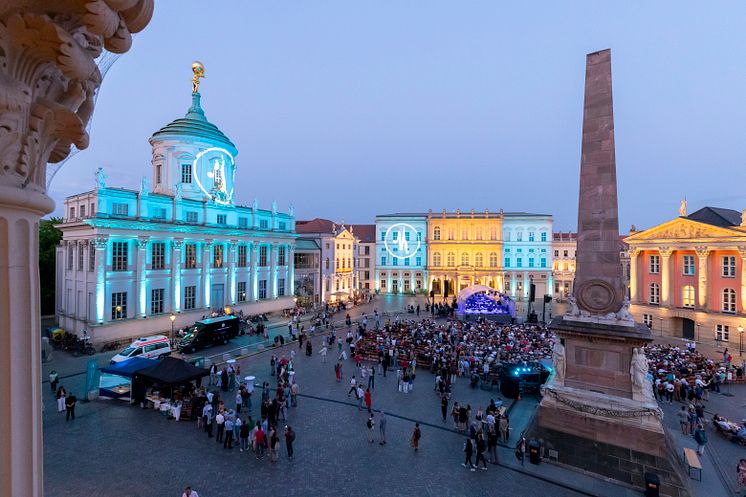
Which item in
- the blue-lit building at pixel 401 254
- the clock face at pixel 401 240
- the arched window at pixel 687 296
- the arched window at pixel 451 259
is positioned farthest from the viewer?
the clock face at pixel 401 240

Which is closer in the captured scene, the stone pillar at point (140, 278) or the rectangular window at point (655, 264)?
the stone pillar at point (140, 278)

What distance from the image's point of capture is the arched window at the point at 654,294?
3966 cm

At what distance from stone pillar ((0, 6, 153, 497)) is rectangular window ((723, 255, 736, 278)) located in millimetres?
46894

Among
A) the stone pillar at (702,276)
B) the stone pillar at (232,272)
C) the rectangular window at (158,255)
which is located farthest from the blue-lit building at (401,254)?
the rectangular window at (158,255)

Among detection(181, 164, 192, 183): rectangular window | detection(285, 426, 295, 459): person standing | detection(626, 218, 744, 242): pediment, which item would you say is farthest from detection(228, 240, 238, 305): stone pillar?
detection(626, 218, 744, 242): pediment

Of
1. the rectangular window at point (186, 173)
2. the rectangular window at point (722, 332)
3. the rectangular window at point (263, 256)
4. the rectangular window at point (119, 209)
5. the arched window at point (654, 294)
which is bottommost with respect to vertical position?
the rectangular window at point (722, 332)

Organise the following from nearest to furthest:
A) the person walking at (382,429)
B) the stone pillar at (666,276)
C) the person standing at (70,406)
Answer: the person walking at (382,429) → the person standing at (70,406) → the stone pillar at (666,276)

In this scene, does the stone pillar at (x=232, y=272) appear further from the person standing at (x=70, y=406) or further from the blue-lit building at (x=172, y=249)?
the person standing at (x=70, y=406)

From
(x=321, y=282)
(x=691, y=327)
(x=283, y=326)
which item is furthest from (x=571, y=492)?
(x=321, y=282)

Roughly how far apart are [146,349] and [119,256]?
9.50 metres

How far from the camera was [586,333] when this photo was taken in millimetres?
13406

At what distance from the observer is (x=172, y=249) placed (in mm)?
34094

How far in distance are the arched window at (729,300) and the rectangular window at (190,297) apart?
1948 inches

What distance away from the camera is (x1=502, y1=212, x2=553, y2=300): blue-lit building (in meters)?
67.6
